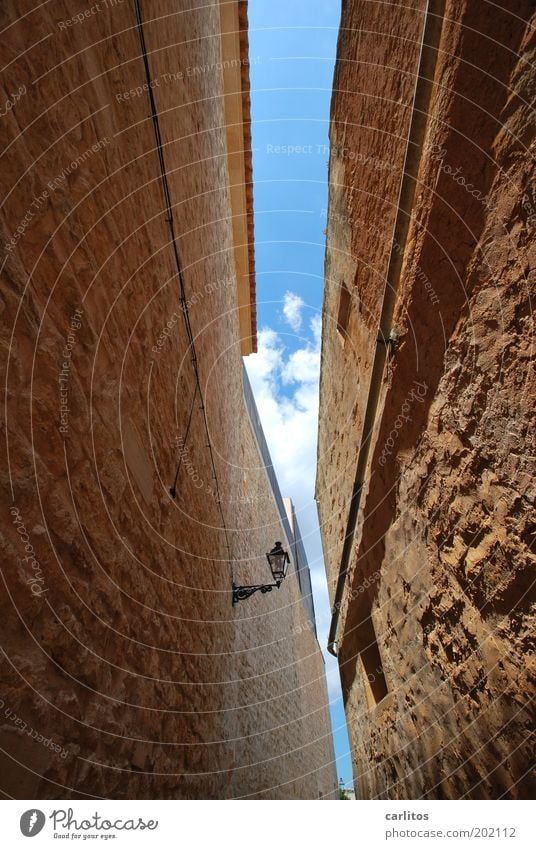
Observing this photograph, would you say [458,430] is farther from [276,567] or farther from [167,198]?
[276,567]

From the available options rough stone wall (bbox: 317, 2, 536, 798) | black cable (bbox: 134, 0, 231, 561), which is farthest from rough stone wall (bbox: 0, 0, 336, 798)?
rough stone wall (bbox: 317, 2, 536, 798)

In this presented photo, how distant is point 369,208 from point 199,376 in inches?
83.7

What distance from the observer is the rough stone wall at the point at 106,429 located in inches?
53.5

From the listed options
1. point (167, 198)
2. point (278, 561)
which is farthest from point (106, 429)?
point (278, 561)

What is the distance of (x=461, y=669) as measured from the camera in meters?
1.84

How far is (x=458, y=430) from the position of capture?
185 centimetres

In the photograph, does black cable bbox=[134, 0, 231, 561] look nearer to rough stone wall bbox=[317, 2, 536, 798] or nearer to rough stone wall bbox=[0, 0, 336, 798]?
rough stone wall bbox=[0, 0, 336, 798]

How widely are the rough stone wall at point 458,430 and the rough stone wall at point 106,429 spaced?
137cm

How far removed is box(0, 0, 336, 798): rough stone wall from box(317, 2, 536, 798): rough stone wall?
4.51 ft

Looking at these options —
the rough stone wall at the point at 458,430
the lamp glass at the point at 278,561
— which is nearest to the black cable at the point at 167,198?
the rough stone wall at the point at 458,430

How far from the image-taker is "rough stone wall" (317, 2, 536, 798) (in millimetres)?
1450

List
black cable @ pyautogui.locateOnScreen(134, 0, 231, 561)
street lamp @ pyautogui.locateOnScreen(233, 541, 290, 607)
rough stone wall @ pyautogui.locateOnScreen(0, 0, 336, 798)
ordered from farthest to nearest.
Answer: street lamp @ pyautogui.locateOnScreen(233, 541, 290, 607), black cable @ pyautogui.locateOnScreen(134, 0, 231, 561), rough stone wall @ pyautogui.locateOnScreen(0, 0, 336, 798)

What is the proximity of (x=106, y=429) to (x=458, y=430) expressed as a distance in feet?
5.01

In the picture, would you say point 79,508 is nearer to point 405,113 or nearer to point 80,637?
point 80,637
